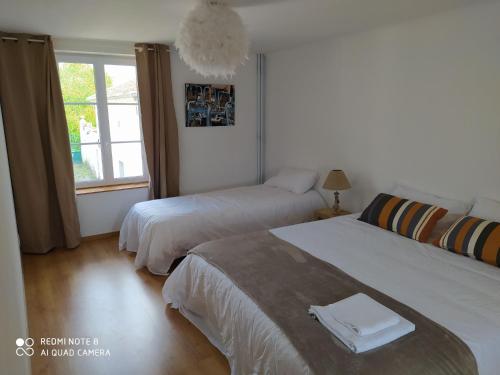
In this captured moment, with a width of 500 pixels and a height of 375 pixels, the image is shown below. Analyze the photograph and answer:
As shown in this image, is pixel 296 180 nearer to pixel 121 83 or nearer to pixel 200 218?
pixel 200 218

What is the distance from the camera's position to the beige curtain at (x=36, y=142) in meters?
3.43

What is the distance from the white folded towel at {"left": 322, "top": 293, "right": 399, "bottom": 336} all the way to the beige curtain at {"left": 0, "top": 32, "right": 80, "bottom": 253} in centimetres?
321

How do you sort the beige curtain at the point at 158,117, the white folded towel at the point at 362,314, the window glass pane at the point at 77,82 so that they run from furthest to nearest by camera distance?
1. the beige curtain at the point at 158,117
2. the window glass pane at the point at 77,82
3. the white folded towel at the point at 362,314

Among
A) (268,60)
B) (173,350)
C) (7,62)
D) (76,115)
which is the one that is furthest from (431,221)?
(7,62)

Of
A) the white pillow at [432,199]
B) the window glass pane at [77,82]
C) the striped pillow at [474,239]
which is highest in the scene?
the window glass pane at [77,82]

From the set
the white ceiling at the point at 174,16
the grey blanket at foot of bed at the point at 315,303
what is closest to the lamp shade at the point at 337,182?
the grey blanket at foot of bed at the point at 315,303

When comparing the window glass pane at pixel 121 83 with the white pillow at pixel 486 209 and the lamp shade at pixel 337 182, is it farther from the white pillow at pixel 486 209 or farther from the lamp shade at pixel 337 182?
the white pillow at pixel 486 209

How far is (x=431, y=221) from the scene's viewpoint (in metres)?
2.66

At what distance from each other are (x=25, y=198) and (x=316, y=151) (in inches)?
126

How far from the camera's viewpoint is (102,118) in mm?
4090

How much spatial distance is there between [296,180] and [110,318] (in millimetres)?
2500

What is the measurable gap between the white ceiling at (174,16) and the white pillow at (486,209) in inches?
57.0

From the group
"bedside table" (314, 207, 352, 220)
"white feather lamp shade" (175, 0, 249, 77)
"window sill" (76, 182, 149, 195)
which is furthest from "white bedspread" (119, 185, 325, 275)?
"white feather lamp shade" (175, 0, 249, 77)

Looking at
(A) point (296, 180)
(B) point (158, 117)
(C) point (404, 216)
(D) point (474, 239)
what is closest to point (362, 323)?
(D) point (474, 239)
